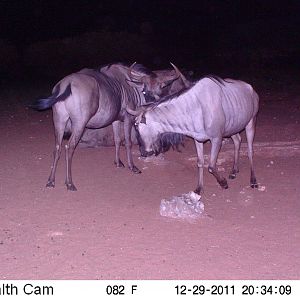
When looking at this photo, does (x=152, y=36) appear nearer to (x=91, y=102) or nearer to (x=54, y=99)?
(x=91, y=102)

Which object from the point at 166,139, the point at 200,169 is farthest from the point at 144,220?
the point at 166,139

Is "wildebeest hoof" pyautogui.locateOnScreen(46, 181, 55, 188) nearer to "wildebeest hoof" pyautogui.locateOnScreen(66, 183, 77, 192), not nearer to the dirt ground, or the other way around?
the dirt ground

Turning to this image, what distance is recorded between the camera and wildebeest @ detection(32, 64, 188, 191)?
7.34 meters

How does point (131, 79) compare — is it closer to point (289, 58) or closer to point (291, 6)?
point (289, 58)

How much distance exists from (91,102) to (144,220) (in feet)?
6.81

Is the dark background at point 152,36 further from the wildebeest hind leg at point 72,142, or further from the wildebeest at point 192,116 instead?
the wildebeest hind leg at point 72,142

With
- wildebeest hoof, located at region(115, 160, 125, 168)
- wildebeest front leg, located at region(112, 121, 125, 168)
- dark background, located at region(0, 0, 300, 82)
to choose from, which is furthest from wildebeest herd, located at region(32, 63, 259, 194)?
dark background, located at region(0, 0, 300, 82)

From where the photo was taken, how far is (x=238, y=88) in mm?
7719

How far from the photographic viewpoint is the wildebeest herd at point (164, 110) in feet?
23.4

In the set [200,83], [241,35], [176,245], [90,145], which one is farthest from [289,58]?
[176,245]

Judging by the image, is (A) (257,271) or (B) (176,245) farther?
(B) (176,245)

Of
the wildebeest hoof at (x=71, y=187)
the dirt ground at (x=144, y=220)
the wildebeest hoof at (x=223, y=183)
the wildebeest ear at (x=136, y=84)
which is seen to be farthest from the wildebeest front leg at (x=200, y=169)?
the wildebeest hoof at (x=71, y=187)

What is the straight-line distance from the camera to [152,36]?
115 feet
